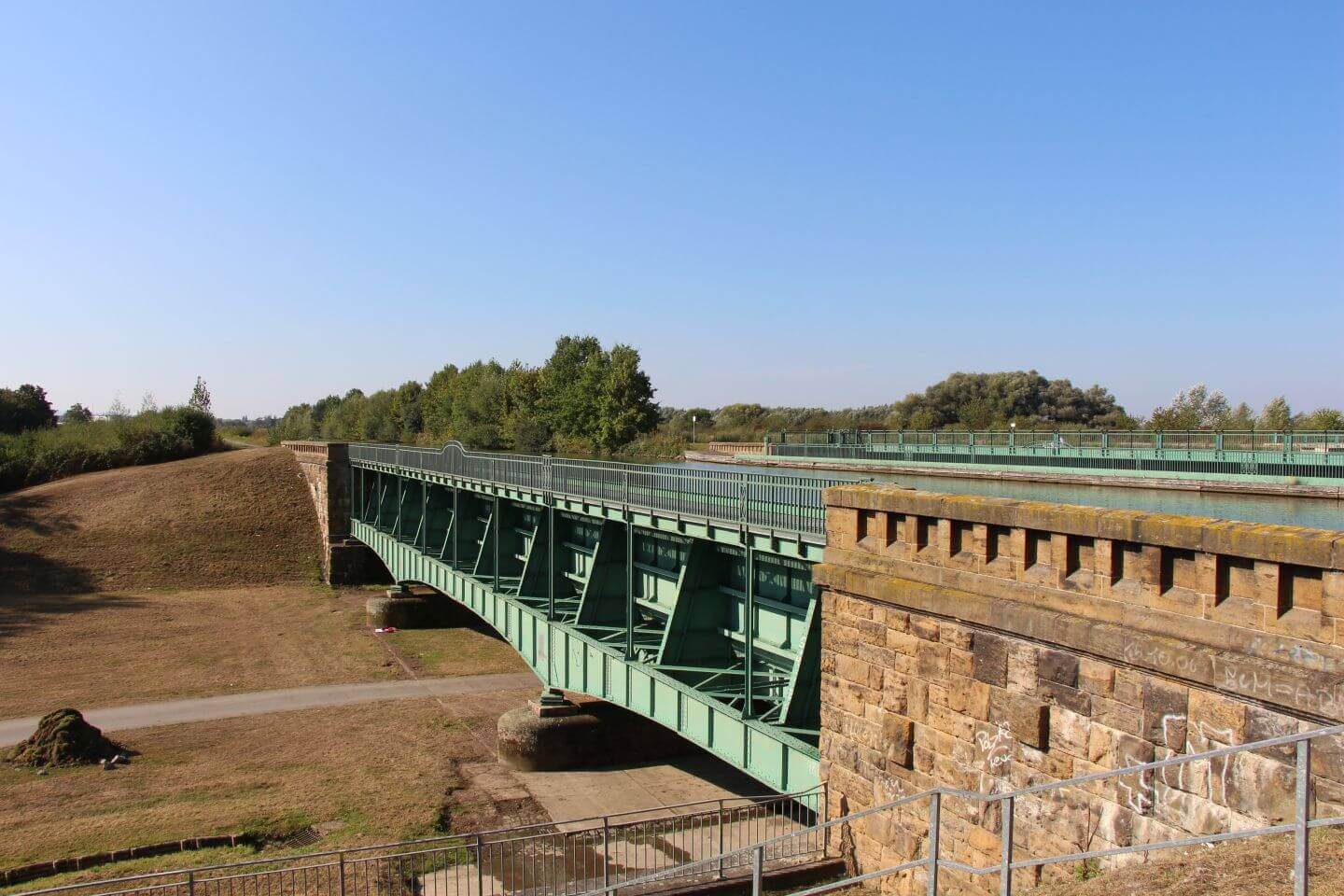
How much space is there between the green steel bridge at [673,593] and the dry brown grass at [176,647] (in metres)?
8.12

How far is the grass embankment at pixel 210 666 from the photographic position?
18.2 metres

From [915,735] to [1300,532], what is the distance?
14.7 feet

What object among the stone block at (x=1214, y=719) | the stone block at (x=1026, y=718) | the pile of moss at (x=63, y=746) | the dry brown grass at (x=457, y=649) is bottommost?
the dry brown grass at (x=457, y=649)

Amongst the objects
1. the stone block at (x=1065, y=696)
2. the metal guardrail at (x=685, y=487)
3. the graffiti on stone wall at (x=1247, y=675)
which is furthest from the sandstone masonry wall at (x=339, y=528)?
the graffiti on stone wall at (x=1247, y=675)

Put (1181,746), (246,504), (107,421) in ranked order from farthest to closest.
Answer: (107,421) → (246,504) → (1181,746)

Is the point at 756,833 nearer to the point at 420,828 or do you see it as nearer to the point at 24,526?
the point at 420,828

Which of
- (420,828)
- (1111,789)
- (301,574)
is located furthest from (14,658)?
(1111,789)

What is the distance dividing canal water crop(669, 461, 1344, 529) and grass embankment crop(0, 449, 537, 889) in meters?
12.4

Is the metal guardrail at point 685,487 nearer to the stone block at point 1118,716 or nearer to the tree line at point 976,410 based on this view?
the stone block at point 1118,716

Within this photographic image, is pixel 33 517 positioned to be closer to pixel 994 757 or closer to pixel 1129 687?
pixel 994 757

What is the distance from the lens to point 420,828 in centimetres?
1759

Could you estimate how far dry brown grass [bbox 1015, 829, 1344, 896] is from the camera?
5480mm

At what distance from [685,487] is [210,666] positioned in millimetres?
23592

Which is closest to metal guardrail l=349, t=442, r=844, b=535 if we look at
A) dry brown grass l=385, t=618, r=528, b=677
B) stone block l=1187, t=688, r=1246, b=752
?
stone block l=1187, t=688, r=1246, b=752
